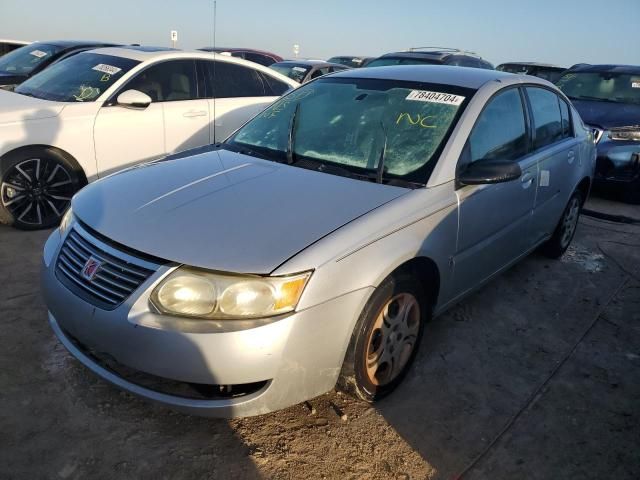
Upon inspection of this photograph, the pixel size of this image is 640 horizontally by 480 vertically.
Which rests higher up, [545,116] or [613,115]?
[545,116]

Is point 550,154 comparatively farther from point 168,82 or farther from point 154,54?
point 154,54

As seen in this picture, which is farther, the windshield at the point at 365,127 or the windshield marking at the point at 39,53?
the windshield marking at the point at 39,53

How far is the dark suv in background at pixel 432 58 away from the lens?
361 inches

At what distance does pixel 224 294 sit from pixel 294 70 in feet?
31.0

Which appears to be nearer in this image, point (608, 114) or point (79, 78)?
point (79, 78)

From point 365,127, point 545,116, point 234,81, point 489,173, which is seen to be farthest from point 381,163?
point 234,81

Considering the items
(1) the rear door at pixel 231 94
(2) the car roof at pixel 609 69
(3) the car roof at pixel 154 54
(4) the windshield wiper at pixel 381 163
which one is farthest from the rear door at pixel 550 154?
(2) the car roof at pixel 609 69

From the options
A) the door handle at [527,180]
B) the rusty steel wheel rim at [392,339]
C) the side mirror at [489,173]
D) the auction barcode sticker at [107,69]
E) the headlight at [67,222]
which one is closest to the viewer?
the rusty steel wheel rim at [392,339]

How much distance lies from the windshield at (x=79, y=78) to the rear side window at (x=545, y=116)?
11.7 feet

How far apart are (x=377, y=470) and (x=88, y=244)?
160 cm

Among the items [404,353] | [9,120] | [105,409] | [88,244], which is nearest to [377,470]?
[404,353]

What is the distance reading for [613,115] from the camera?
7098 mm

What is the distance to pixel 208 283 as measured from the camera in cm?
210

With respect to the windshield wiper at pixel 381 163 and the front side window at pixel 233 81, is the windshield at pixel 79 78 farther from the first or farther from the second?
the windshield wiper at pixel 381 163
